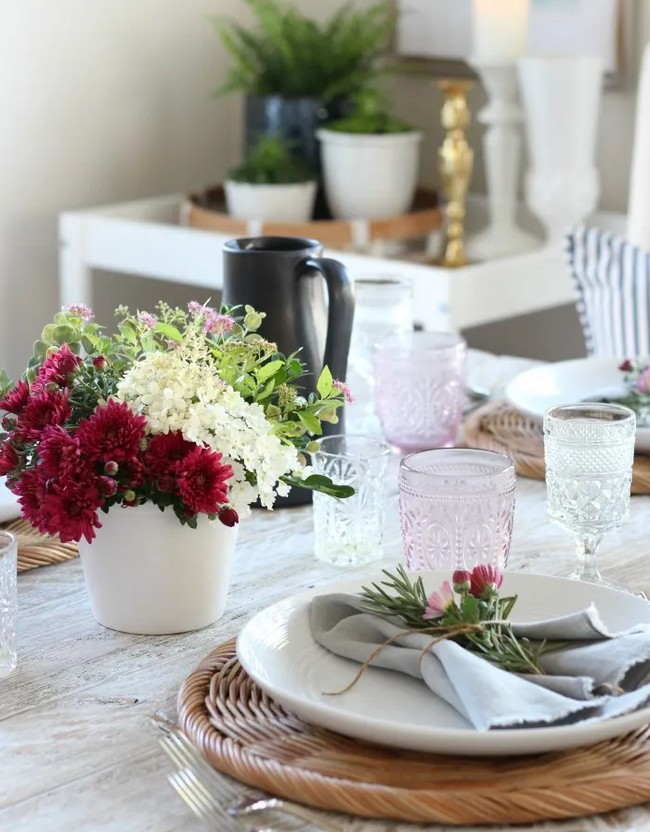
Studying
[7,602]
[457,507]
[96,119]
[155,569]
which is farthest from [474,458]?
[96,119]

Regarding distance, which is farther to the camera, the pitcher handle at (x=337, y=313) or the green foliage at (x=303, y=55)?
the green foliage at (x=303, y=55)

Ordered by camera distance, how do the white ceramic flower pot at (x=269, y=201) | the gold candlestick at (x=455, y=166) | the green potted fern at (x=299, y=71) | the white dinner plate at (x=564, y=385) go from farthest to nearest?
the green potted fern at (x=299, y=71), the white ceramic flower pot at (x=269, y=201), the gold candlestick at (x=455, y=166), the white dinner plate at (x=564, y=385)

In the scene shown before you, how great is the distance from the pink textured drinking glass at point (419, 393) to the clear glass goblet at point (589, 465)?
34cm

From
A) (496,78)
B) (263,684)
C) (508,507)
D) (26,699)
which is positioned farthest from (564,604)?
(496,78)

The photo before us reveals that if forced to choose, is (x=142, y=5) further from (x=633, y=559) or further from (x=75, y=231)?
(x=633, y=559)

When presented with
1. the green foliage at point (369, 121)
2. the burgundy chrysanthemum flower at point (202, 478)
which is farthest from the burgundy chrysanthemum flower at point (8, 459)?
the green foliage at point (369, 121)

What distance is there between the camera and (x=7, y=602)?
90cm

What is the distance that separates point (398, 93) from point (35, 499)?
2512 mm

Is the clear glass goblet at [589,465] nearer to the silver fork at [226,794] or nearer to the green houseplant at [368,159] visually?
the silver fork at [226,794]

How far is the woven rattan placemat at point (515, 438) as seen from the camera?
134 cm

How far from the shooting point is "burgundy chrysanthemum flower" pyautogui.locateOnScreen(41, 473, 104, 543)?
2.89ft

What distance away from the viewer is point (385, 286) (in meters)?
1.50

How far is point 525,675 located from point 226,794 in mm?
184

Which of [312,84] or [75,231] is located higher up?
[312,84]
